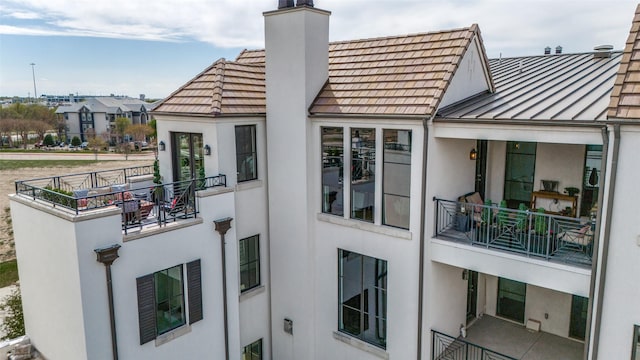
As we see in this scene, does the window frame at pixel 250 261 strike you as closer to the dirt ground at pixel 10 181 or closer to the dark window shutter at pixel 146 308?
the dark window shutter at pixel 146 308

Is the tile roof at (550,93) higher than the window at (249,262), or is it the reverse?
the tile roof at (550,93)

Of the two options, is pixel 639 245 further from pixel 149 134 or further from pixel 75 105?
pixel 75 105

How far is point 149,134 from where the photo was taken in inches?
3194

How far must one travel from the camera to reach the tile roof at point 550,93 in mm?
8812

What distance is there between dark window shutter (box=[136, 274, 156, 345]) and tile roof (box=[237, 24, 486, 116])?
6113 millimetres

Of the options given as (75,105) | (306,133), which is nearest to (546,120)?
(306,133)

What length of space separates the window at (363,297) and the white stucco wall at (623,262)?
4995mm

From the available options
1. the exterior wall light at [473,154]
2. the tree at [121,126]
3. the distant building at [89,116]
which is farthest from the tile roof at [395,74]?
the distant building at [89,116]

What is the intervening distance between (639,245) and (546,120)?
2821 mm

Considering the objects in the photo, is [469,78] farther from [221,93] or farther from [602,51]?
[221,93]

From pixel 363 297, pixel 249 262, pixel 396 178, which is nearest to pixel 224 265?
pixel 249 262

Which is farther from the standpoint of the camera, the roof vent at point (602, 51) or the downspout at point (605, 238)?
the roof vent at point (602, 51)

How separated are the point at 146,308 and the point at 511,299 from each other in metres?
10.7

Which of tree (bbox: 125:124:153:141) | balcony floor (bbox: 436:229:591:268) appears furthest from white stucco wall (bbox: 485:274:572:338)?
tree (bbox: 125:124:153:141)
